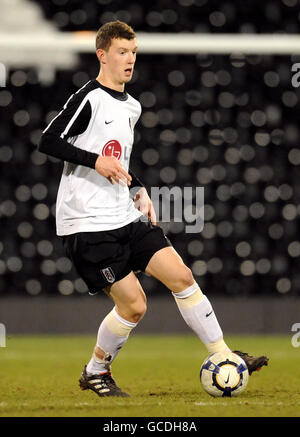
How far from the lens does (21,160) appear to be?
389 inches

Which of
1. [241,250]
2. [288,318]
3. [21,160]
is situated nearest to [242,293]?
[241,250]

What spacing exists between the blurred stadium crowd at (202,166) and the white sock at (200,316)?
5574 mm

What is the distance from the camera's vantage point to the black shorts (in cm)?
384

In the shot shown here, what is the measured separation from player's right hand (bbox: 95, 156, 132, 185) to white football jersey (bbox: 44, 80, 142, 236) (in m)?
0.20

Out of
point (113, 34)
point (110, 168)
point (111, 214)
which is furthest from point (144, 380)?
point (113, 34)

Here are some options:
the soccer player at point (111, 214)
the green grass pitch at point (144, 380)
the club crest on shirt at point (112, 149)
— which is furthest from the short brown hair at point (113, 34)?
the green grass pitch at point (144, 380)

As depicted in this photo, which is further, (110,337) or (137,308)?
(110,337)

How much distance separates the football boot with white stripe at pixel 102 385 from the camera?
4.01 metres

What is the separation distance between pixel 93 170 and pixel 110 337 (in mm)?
813

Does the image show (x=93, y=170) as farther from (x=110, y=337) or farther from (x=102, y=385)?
(x=102, y=385)

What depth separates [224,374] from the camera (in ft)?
12.5

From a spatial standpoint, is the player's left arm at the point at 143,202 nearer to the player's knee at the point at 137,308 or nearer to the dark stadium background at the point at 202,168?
the player's knee at the point at 137,308

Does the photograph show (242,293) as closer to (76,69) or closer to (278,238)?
(278,238)

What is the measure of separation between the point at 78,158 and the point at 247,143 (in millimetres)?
6318
